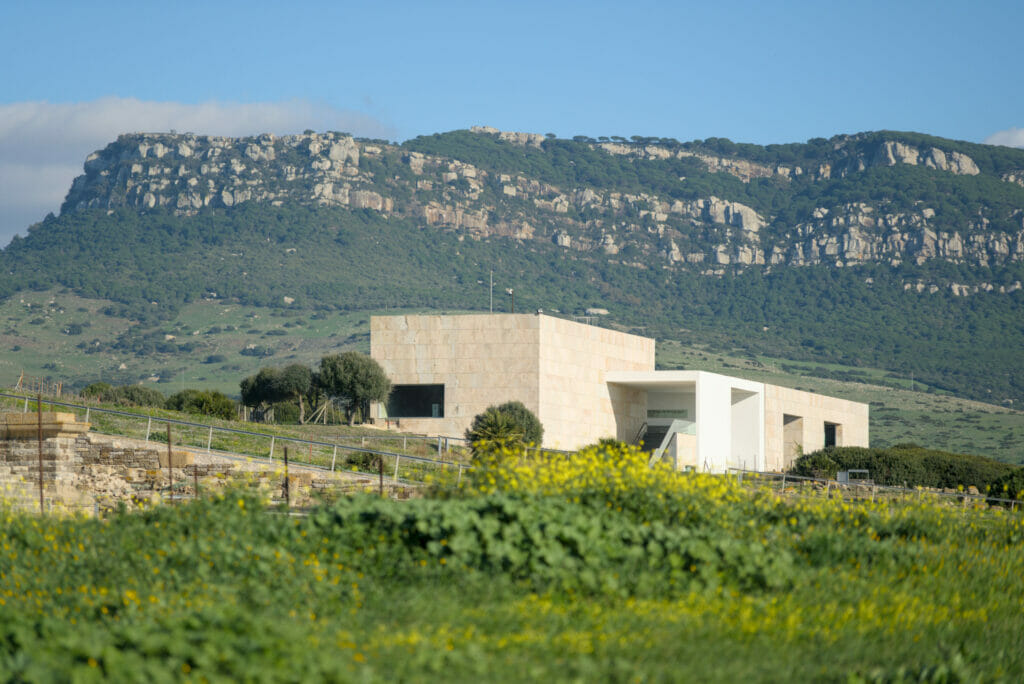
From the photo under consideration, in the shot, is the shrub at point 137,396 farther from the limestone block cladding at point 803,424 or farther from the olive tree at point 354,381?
the limestone block cladding at point 803,424

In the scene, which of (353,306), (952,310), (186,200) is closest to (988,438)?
(952,310)

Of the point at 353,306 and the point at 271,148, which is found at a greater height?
the point at 271,148

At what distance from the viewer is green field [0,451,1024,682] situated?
6.79 meters

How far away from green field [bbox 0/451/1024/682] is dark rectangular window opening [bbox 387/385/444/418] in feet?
107

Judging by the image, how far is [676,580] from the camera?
9055 mm

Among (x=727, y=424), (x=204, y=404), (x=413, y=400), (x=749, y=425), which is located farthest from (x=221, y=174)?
(x=727, y=424)

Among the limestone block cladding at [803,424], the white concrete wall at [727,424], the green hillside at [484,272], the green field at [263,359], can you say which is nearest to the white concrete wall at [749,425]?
the white concrete wall at [727,424]

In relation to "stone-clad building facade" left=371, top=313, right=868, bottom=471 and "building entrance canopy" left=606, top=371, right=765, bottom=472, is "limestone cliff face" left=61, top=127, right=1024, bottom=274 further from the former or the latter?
"stone-clad building facade" left=371, top=313, right=868, bottom=471

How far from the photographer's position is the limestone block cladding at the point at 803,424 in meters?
54.4

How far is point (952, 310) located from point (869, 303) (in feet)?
39.5

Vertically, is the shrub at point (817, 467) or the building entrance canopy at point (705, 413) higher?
the building entrance canopy at point (705, 413)

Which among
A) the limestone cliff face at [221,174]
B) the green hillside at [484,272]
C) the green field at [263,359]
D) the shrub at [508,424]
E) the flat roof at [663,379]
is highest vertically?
the limestone cliff face at [221,174]

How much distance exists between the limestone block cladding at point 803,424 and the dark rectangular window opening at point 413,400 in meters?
17.5

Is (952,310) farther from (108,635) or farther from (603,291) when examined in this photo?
(108,635)
